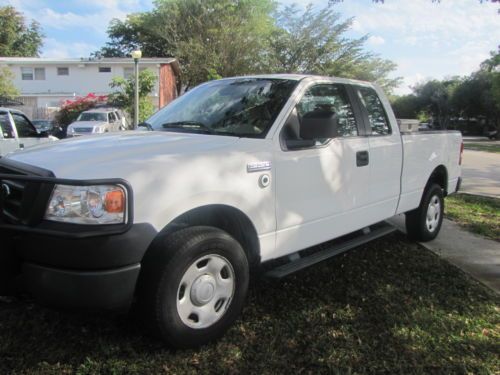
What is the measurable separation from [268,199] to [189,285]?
0.85m

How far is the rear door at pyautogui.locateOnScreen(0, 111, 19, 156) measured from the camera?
357 inches

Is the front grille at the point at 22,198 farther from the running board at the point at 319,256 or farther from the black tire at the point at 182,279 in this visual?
the running board at the point at 319,256

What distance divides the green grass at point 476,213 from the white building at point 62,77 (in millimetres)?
28536

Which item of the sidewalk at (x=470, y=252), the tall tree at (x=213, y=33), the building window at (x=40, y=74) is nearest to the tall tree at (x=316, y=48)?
the tall tree at (x=213, y=33)

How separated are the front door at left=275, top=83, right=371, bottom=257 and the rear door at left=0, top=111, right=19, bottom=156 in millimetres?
7105

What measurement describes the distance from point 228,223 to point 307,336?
0.96 m

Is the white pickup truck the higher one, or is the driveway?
the white pickup truck

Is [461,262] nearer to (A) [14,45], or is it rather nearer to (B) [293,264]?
(B) [293,264]

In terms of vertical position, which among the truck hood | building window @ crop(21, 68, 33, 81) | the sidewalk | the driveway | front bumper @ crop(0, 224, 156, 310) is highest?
building window @ crop(21, 68, 33, 81)

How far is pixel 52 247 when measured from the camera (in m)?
2.59

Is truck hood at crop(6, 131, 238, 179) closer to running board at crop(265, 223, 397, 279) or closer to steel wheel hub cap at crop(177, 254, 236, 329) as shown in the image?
steel wheel hub cap at crop(177, 254, 236, 329)

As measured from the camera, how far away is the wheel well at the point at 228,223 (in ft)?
10.1

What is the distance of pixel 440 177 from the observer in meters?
6.02

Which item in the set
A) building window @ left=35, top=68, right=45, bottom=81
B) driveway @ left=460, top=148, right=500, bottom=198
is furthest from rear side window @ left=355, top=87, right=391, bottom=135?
building window @ left=35, top=68, right=45, bottom=81
